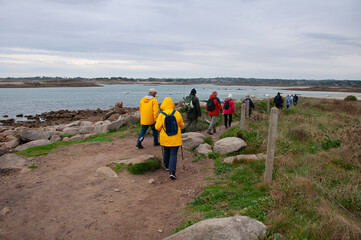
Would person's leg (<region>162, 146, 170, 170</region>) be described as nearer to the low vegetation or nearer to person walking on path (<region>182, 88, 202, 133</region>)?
the low vegetation

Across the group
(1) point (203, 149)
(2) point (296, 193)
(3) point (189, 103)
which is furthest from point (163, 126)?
(3) point (189, 103)

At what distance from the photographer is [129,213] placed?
16.3ft

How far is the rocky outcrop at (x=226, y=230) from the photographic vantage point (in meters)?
3.35

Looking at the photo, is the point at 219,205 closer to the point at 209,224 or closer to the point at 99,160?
the point at 209,224

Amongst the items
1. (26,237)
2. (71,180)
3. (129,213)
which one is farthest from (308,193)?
(71,180)

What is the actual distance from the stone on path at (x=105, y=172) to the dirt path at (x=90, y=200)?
0.14 metres

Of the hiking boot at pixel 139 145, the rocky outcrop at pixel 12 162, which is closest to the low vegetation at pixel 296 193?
the hiking boot at pixel 139 145

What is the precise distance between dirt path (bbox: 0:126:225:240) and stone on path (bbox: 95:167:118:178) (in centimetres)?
14

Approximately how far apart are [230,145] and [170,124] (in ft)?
8.72

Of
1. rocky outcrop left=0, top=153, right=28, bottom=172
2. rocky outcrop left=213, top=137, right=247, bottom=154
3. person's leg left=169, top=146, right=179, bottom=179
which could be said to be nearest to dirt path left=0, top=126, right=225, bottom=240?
person's leg left=169, top=146, right=179, bottom=179

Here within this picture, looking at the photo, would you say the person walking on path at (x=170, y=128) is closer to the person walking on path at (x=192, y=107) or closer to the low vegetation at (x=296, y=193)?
the low vegetation at (x=296, y=193)

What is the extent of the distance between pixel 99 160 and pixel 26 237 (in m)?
3.77

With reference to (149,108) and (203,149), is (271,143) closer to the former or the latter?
(203,149)

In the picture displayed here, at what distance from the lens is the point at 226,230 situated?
133 inches
